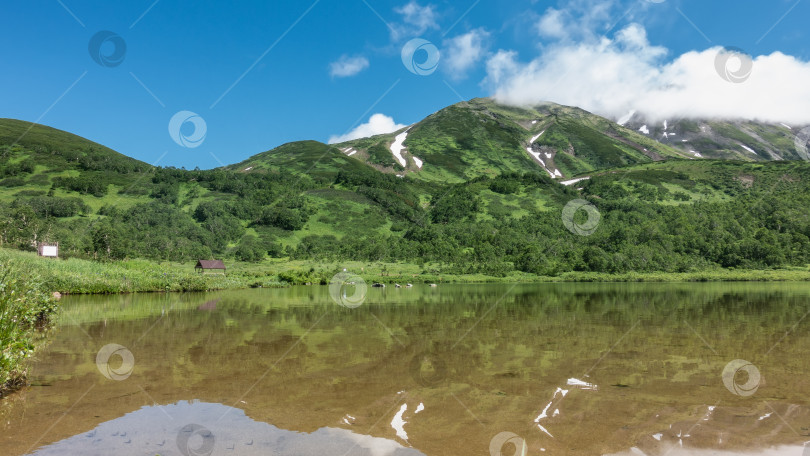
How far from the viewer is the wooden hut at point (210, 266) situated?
66.4 m

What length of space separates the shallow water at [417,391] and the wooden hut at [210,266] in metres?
49.2

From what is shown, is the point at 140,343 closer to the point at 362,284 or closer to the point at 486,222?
the point at 362,284

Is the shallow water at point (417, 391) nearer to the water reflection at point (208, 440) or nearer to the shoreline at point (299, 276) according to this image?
the water reflection at point (208, 440)

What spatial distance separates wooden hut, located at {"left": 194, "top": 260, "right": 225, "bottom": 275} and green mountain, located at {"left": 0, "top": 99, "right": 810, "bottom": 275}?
11.5 meters

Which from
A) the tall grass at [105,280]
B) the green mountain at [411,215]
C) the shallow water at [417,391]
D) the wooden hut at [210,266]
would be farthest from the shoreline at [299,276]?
the shallow water at [417,391]

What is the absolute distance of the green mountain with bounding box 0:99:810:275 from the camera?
256 ft

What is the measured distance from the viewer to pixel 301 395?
988 centimetres

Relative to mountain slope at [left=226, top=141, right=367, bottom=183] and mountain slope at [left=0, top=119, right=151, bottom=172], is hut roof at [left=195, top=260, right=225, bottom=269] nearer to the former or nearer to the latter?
mountain slope at [left=0, top=119, right=151, bottom=172]

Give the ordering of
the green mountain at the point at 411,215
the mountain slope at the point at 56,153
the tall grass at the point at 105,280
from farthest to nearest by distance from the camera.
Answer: the mountain slope at the point at 56,153 → the green mountain at the point at 411,215 → the tall grass at the point at 105,280

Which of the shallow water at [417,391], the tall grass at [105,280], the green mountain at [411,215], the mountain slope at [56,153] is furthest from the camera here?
the mountain slope at [56,153]

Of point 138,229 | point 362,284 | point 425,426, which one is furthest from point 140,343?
point 138,229

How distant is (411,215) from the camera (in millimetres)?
126938

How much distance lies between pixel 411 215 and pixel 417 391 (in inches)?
4610

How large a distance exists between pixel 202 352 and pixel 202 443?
7852mm
